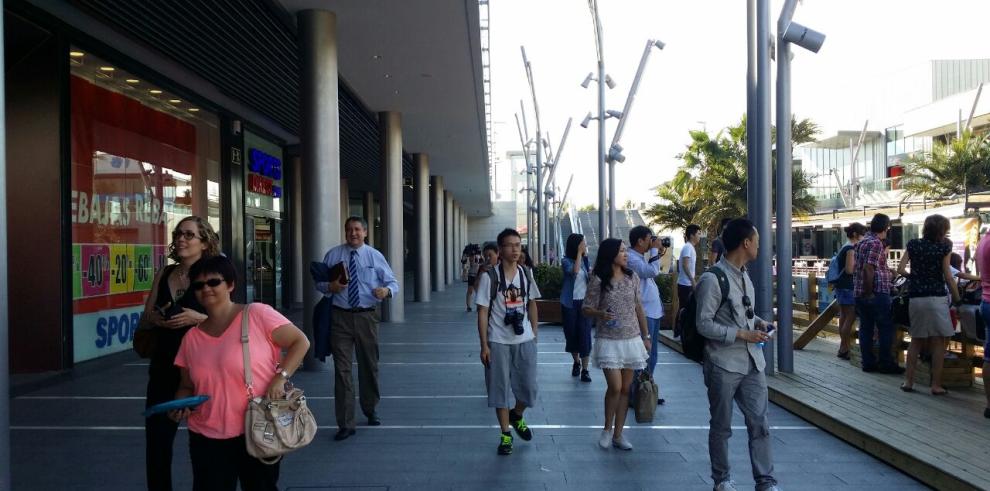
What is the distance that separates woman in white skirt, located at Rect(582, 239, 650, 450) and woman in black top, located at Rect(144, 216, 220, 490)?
9.97ft

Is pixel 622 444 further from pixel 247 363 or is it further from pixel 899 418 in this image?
pixel 247 363

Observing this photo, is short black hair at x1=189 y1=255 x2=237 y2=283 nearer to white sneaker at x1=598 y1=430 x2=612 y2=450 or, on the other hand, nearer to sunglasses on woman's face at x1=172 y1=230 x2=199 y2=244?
sunglasses on woman's face at x1=172 y1=230 x2=199 y2=244

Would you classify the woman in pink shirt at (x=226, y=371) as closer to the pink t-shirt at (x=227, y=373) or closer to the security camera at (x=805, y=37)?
the pink t-shirt at (x=227, y=373)

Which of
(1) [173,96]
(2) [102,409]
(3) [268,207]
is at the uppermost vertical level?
(1) [173,96]

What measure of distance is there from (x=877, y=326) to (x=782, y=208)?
5.36 ft

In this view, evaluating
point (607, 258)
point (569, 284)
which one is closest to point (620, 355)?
point (607, 258)

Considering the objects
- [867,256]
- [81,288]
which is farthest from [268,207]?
[867,256]

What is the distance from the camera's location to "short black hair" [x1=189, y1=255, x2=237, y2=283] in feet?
11.6

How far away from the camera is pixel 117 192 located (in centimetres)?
1167

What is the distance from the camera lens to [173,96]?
1390cm

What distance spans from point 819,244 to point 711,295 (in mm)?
36727

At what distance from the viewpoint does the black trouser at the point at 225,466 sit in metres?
3.51

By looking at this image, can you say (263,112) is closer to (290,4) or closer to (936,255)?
(290,4)

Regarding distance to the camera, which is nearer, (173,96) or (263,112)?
(173,96)
